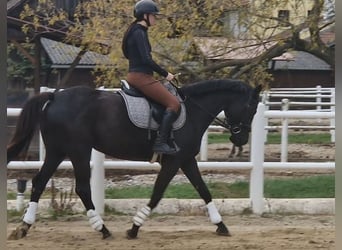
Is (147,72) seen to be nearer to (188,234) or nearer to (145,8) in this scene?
(145,8)

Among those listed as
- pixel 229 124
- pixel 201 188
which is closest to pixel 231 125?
pixel 229 124

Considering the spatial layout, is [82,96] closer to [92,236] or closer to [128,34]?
[128,34]

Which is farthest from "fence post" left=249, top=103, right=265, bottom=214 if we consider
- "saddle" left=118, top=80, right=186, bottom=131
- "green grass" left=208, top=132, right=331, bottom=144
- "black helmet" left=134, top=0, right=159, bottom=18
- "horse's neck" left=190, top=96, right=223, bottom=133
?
"green grass" left=208, top=132, right=331, bottom=144

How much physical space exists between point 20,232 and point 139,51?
7.23 feet

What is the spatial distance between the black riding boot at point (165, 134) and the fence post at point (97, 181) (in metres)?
1.57

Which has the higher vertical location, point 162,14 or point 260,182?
point 162,14

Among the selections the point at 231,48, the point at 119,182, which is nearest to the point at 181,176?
the point at 119,182

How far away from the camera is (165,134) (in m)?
6.16

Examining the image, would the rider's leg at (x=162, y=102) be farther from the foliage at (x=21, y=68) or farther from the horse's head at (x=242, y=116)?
the foliage at (x=21, y=68)

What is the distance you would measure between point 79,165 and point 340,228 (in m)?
3.97

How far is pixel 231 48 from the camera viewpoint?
35.6 ft

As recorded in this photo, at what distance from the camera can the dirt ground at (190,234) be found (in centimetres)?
602

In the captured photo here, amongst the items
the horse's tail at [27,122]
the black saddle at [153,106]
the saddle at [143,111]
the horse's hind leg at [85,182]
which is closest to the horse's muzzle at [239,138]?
the saddle at [143,111]

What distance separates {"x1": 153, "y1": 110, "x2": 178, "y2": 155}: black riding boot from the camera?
242 inches
